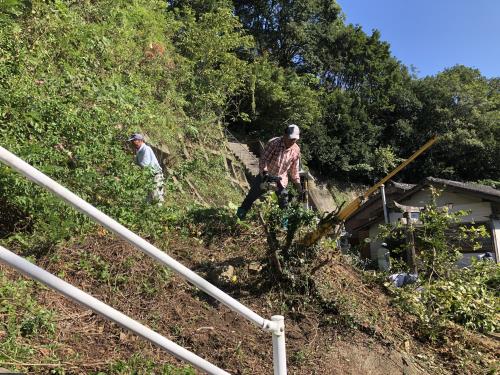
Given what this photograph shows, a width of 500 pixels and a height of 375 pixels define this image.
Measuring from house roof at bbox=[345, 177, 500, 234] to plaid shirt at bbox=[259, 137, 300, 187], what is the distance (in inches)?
385

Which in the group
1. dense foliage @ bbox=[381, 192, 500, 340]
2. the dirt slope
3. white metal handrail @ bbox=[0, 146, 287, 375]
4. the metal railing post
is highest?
dense foliage @ bbox=[381, 192, 500, 340]

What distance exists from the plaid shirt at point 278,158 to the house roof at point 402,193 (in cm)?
979

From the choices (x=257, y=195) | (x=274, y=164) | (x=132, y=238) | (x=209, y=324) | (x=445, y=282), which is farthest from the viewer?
(x=274, y=164)

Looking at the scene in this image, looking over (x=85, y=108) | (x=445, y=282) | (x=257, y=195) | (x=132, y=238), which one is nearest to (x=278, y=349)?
(x=132, y=238)

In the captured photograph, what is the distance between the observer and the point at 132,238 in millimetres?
1873

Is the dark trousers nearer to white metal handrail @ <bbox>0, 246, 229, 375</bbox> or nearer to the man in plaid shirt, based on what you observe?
the man in plaid shirt

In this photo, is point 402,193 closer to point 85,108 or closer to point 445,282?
point 445,282

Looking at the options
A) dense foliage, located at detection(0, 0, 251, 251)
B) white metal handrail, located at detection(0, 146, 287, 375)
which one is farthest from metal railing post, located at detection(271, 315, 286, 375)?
dense foliage, located at detection(0, 0, 251, 251)

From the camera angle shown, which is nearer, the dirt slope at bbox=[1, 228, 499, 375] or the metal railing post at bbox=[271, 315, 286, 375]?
the metal railing post at bbox=[271, 315, 286, 375]

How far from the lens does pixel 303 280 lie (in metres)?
4.65

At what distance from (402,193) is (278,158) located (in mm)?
13265

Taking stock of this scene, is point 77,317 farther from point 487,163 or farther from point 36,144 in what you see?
point 487,163

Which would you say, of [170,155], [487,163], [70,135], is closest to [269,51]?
[487,163]

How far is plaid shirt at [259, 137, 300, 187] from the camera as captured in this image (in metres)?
5.82
